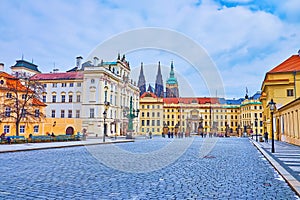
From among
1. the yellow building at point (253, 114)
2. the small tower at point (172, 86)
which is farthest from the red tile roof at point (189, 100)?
the yellow building at point (253, 114)

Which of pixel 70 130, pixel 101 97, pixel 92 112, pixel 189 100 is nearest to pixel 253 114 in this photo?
pixel 189 100

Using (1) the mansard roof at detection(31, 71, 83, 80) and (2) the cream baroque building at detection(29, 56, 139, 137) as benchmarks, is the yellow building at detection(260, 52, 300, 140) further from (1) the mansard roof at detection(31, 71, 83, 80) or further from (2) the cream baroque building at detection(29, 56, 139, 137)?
(1) the mansard roof at detection(31, 71, 83, 80)

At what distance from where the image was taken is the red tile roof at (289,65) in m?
42.1

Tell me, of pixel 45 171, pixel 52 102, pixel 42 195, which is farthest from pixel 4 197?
pixel 52 102

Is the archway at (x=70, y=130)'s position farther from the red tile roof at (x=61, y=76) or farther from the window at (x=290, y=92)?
the window at (x=290, y=92)

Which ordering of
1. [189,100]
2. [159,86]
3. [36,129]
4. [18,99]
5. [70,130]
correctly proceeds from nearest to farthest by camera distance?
[18,99] < [36,129] < [70,130] < [189,100] < [159,86]

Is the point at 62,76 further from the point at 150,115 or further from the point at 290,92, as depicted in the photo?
the point at 150,115

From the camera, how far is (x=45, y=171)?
10797mm

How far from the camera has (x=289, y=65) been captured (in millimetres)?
44219

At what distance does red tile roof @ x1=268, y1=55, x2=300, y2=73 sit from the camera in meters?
42.1

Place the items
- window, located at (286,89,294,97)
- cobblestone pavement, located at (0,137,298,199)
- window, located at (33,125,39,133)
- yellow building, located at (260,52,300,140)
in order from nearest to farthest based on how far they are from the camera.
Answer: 1. cobblestone pavement, located at (0,137,298,199)
2. yellow building, located at (260,52,300,140)
3. window, located at (286,89,294,97)
4. window, located at (33,125,39,133)

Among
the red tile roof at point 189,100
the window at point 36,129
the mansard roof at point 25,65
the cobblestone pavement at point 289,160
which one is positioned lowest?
the cobblestone pavement at point 289,160

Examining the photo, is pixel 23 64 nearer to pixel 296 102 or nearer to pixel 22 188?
pixel 296 102

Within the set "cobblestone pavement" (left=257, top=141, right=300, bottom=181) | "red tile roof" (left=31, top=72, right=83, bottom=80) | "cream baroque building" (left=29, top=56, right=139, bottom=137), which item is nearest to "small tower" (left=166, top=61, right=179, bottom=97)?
"cream baroque building" (left=29, top=56, right=139, bottom=137)
